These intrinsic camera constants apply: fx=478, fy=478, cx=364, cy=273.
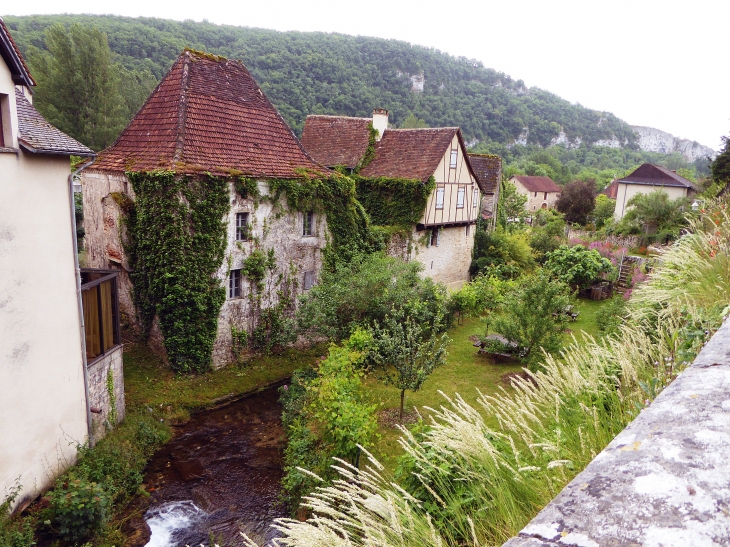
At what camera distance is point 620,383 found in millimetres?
3766

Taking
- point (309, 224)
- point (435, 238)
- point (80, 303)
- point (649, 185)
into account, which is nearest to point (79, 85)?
point (309, 224)

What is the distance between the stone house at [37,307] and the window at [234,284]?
18.2 ft

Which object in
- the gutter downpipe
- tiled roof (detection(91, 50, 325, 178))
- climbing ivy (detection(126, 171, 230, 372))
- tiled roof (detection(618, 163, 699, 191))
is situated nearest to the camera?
the gutter downpipe

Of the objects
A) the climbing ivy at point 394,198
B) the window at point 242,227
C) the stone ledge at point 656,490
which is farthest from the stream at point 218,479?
the climbing ivy at point 394,198

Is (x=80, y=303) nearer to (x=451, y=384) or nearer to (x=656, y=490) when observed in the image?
(x=451, y=384)

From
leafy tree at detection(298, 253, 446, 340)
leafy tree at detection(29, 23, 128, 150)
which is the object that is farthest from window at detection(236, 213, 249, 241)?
leafy tree at detection(29, 23, 128, 150)

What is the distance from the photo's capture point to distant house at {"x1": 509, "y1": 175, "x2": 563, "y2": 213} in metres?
68.7

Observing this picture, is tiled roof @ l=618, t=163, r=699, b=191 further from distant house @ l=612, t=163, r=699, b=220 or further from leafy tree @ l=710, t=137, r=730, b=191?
leafy tree @ l=710, t=137, r=730, b=191

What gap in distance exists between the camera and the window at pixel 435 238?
25.4 m

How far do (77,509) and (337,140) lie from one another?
73.8 ft

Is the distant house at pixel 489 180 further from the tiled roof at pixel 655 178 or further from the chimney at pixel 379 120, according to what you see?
the tiled roof at pixel 655 178

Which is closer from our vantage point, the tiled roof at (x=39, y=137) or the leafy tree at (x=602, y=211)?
the tiled roof at (x=39, y=137)

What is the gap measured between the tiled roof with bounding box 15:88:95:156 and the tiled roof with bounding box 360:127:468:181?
52.3 feet

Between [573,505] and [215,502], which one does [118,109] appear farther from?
[573,505]
